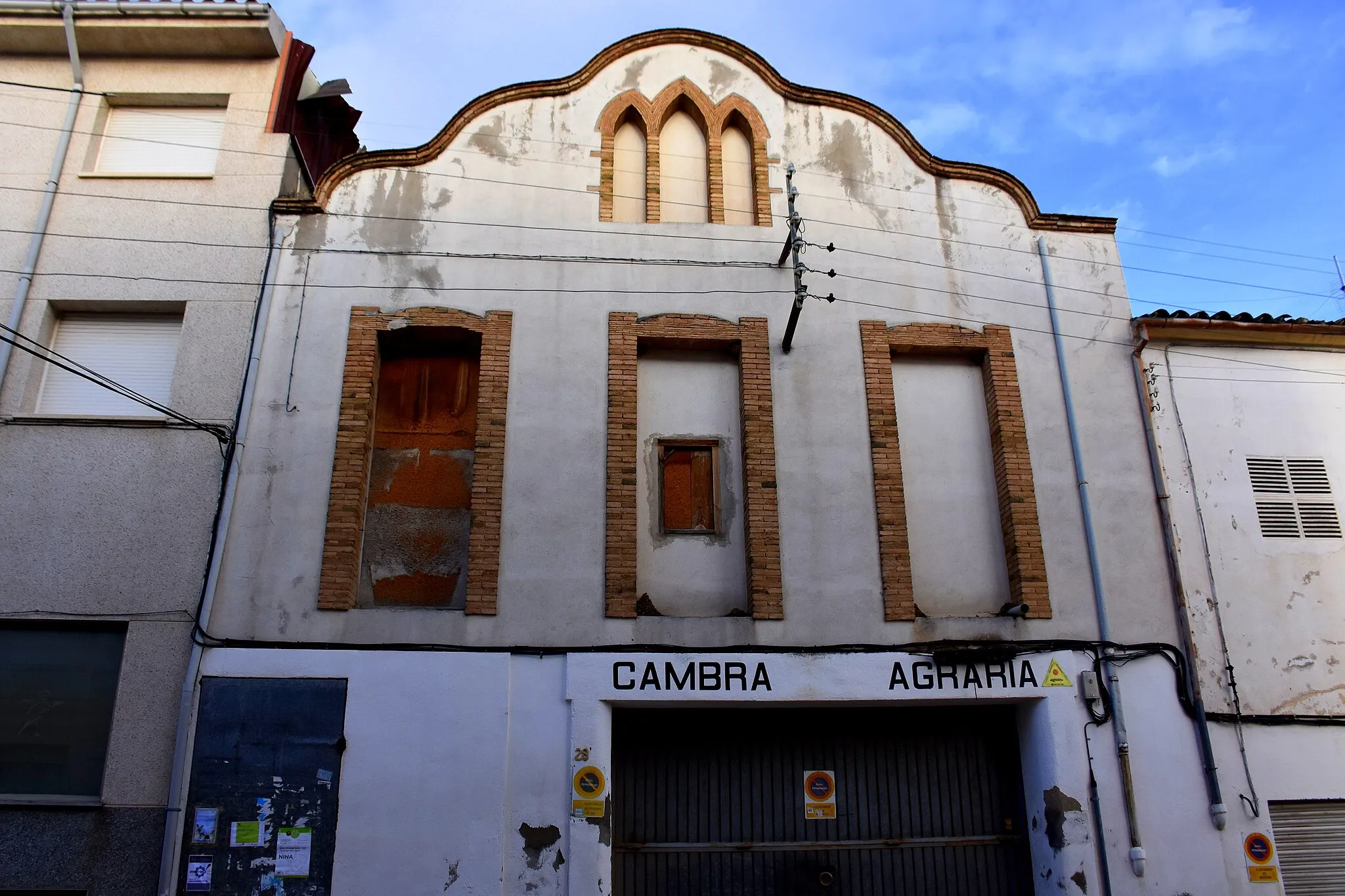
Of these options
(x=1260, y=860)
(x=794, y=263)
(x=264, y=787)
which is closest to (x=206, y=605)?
(x=264, y=787)

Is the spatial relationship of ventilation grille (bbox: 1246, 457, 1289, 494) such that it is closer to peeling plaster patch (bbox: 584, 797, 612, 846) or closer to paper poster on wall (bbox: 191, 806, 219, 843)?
peeling plaster patch (bbox: 584, 797, 612, 846)

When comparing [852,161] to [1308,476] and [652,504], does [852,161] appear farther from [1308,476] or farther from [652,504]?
[1308,476]

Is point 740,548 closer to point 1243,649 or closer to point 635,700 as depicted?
point 635,700

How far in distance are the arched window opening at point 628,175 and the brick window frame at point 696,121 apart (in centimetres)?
4

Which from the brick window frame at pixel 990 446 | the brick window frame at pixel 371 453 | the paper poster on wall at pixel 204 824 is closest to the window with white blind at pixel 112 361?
the brick window frame at pixel 371 453

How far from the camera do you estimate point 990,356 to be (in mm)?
10328

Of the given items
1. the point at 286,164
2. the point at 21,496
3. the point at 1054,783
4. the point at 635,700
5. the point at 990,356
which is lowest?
the point at 1054,783

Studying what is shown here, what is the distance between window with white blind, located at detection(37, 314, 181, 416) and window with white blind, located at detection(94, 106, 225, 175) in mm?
1788

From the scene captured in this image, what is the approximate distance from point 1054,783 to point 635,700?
3862 millimetres

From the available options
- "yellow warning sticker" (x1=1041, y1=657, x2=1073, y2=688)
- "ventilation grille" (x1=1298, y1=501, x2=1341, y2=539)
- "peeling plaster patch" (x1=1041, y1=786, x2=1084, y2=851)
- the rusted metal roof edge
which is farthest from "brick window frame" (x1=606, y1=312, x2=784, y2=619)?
"ventilation grille" (x1=1298, y1=501, x2=1341, y2=539)

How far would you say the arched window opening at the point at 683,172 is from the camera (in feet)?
35.8

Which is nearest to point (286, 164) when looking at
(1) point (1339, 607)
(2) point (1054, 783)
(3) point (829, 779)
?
(3) point (829, 779)

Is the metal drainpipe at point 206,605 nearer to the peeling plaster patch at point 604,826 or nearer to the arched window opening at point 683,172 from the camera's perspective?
the peeling plaster patch at point 604,826

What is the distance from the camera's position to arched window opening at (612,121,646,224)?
10.8 metres
